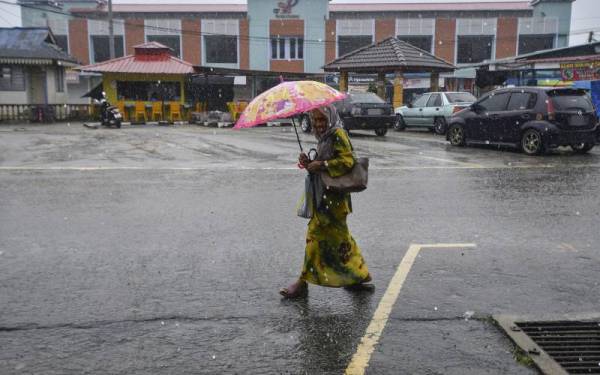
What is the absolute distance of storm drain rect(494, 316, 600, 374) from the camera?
330 centimetres

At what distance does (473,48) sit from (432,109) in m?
34.5

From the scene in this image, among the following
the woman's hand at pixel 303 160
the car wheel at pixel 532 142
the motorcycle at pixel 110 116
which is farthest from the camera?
the motorcycle at pixel 110 116

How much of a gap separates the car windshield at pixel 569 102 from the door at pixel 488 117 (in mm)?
1285

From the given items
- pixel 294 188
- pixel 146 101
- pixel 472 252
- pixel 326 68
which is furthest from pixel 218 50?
pixel 472 252

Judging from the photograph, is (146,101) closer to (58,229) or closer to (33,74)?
(33,74)

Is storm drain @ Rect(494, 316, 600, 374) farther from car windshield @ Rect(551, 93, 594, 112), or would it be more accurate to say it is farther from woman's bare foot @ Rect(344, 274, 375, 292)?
car windshield @ Rect(551, 93, 594, 112)

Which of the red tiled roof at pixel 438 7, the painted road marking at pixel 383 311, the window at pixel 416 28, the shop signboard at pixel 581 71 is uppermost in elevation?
the red tiled roof at pixel 438 7

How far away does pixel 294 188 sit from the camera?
9375 millimetres

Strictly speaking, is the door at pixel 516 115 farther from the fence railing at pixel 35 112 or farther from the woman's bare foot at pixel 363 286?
the fence railing at pixel 35 112

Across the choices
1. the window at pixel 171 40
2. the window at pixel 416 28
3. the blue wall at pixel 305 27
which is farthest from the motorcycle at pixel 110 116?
the window at pixel 416 28

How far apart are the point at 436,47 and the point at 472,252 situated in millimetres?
49673

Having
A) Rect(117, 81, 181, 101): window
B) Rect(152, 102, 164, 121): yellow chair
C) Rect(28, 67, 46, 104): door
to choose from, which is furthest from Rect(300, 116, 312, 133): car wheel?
Rect(28, 67, 46, 104): door

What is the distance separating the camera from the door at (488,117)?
579 inches

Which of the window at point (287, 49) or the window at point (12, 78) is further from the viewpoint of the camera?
the window at point (287, 49)
